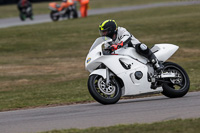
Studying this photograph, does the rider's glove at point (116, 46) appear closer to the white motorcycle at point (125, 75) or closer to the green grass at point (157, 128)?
the white motorcycle at point (125, 75)

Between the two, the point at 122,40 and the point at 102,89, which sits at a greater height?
the point at 122,40

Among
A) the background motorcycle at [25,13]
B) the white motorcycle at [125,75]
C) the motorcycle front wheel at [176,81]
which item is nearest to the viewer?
the white motorcycle at [125,75]

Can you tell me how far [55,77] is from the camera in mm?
16484

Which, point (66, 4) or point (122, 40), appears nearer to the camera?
point (122, 40)

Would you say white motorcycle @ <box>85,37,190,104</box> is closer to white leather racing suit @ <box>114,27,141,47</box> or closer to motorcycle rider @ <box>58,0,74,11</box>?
white leather racing suit @ <box>114,27,141,47</box>

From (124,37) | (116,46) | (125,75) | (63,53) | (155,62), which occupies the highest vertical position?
(124,37)

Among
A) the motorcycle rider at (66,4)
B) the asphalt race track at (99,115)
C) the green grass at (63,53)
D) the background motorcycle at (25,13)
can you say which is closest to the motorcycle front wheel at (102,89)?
the asphalt race track at (99,115)

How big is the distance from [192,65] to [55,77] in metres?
4.54

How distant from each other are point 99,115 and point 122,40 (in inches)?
78.3

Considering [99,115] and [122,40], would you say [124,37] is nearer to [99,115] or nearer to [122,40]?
[122,40]

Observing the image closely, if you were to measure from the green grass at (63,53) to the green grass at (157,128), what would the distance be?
399 cm

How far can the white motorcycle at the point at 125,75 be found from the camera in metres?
9.32

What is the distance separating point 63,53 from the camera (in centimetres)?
2233

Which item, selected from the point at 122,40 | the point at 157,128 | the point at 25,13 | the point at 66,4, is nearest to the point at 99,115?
the point at 157,128
